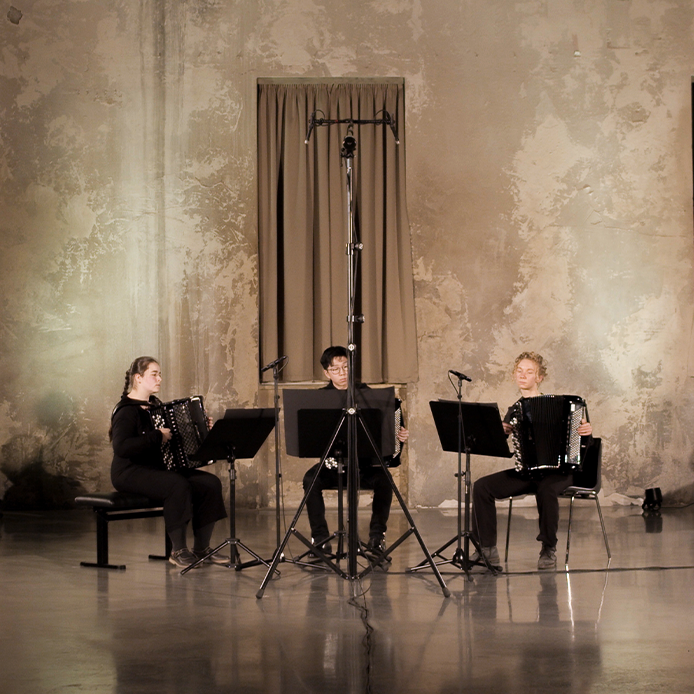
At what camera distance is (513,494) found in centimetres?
564

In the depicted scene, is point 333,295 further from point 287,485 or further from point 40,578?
point 40,578

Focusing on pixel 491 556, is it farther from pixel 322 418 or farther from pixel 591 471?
pixel 322 418

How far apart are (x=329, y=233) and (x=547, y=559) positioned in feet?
12.6

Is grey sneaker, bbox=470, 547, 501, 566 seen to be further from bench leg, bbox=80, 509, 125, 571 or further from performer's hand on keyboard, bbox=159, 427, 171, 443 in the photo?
bench leg, bbox=80, 509, 125, 571

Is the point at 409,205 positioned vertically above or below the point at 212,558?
above

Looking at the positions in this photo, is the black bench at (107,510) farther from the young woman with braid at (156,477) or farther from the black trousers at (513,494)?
the black trousers at (513,494)

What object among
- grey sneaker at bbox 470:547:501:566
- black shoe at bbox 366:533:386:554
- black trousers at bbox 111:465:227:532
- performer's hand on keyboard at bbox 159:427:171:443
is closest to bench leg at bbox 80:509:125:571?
black trousers at bbox 111:465:227:532

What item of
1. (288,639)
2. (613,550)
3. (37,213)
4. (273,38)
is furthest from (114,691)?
(273,38)

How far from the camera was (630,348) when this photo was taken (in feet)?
27.0

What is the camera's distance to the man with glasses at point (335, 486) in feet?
19.2

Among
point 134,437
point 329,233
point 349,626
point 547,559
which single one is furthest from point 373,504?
point 329,233

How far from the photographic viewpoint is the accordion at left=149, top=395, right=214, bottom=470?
5.52 m

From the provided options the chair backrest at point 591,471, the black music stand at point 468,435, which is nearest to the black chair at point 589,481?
the chair backrest at point 591,471

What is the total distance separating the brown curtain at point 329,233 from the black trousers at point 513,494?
2.65 m
